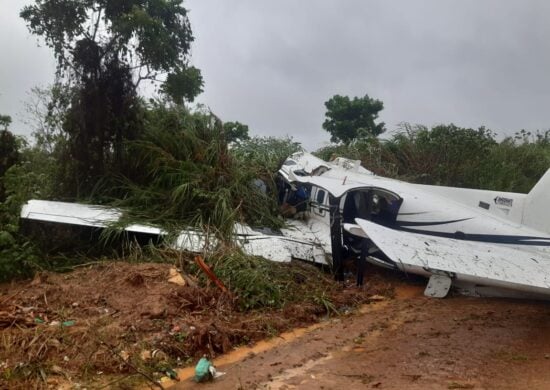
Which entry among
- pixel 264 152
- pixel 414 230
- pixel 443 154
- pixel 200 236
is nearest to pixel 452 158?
pixel 443 154

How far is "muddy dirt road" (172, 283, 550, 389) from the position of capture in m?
4.41

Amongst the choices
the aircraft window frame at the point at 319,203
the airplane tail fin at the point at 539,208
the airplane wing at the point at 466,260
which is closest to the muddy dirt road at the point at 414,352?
the airplane wing at the point at 466,260

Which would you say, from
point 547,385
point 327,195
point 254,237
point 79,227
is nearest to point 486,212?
point 327,195

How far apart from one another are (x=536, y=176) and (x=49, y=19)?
45.7 ft

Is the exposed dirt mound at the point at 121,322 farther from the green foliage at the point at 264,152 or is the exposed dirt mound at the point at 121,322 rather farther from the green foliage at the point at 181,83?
the green foliage at the point at 181,83

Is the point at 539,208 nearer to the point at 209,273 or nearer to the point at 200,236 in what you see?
the point at 209,273

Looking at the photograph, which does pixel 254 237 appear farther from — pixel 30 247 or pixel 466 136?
pixel 466 136

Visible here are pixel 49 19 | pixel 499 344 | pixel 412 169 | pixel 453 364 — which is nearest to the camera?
pixel 453 364

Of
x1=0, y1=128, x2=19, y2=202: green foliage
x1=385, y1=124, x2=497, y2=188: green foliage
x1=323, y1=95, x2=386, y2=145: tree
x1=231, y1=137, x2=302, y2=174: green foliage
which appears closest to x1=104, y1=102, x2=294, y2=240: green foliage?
x1=231, y1=137, x2=302, y2=174: green foliage

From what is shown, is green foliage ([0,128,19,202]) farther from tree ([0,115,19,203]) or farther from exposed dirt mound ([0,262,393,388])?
exposed dirt mound ([0,262,393,388])

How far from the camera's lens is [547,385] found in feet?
13.6

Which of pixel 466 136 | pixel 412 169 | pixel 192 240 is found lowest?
pixel 192 240

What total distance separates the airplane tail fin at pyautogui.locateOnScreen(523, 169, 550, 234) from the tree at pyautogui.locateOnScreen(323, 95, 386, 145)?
1722 centimetres

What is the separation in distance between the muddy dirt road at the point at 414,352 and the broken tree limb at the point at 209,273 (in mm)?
1170
